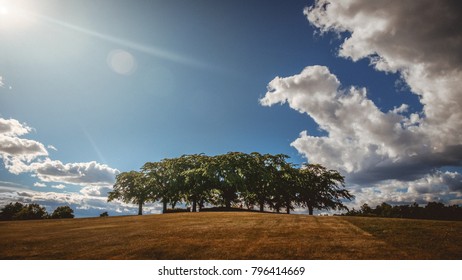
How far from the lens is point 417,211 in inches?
2825

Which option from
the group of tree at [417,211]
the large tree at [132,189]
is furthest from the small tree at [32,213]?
the group of tree at [417,211]

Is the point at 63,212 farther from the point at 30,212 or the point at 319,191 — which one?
the point at 319,191

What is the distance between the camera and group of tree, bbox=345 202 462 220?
58325mm

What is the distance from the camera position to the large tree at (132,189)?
182 ft

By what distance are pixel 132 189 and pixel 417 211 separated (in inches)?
2825

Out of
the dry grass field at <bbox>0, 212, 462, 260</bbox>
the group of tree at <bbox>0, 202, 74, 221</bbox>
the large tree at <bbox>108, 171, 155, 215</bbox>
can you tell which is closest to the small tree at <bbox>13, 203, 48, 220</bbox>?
the group of tree at <bbox>0, 202, 74, 221</bbox>

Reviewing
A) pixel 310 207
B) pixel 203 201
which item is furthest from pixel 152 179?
pixel 310 207

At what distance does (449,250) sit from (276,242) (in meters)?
7.23

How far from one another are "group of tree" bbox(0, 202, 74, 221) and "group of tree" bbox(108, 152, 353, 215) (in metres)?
23.6

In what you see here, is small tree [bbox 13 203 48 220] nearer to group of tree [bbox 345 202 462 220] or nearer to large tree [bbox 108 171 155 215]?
large tree [bbox 108 171 155 215]

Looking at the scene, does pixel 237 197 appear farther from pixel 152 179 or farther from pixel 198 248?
pixel 198 248

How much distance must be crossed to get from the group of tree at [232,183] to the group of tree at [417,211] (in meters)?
15.5

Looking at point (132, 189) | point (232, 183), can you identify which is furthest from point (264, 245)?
point (132, 189)
